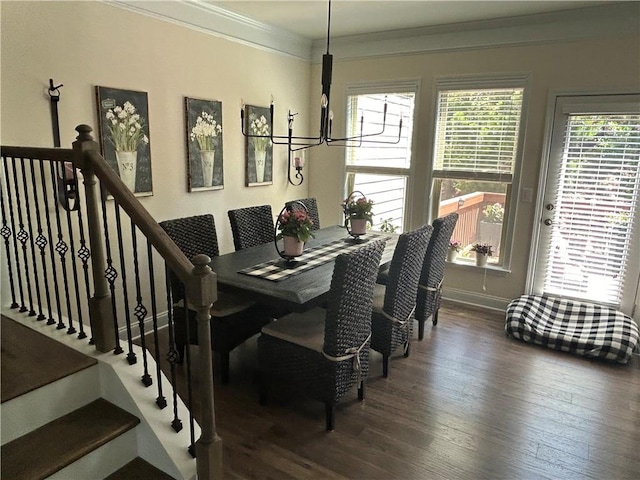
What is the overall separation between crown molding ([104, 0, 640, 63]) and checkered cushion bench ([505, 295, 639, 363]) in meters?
2.30

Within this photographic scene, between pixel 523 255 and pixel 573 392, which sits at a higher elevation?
pixel 523 255

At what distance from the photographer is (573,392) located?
114 inches

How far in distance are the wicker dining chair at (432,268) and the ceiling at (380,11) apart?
5.76 ft

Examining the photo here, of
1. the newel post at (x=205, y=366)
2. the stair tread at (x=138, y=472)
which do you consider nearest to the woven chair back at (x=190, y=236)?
the stair tread at (x=138, y=472)

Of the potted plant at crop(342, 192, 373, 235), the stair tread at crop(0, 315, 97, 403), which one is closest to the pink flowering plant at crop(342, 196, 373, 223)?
the potted plant at crop(342, 192, 373, 235)

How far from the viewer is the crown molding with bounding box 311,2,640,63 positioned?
11.4 feet

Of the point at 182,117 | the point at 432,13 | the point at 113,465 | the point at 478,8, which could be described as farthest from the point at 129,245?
the point at 478,8

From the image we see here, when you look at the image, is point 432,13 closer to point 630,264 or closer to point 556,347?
point 630,264

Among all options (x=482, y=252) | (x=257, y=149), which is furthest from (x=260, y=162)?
(x=482, y=252)

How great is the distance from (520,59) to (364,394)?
3.23m

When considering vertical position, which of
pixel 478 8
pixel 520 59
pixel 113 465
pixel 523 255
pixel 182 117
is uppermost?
pixel 478 8

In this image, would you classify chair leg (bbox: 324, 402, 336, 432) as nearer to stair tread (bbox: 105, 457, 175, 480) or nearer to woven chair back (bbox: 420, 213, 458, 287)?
stair tread (bbox: 105, 457, 175, 480)

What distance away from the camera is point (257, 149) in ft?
14.4

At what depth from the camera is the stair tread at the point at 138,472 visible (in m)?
1.80
